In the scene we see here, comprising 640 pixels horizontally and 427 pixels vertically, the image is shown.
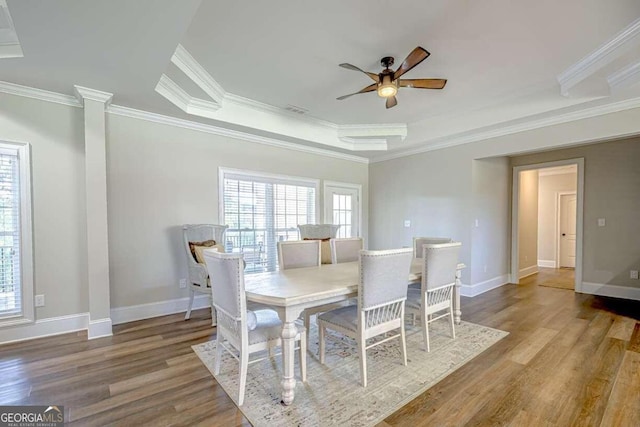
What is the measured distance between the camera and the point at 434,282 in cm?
269

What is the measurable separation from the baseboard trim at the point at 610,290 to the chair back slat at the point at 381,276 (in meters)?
4.34

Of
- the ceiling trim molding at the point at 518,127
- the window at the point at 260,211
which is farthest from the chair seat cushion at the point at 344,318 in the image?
the ceiling trim molding at the point at 518,127

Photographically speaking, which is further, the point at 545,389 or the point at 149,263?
the point at 149,263

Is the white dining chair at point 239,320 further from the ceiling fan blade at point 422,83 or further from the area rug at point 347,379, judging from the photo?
the ceiling fan blade at point 422,83

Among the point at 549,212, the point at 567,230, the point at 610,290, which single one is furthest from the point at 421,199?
the point at 567,230

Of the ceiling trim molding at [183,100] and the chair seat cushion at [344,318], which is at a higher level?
the ceiling trim molding at [183,100]

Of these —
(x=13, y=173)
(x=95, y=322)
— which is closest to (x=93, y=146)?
(x=13, y=173)

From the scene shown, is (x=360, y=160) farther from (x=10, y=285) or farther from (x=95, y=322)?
(x=10, y=285)

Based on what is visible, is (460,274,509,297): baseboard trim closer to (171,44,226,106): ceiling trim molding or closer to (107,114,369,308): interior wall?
(107,114,369,308): interior wall

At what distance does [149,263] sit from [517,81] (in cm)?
476

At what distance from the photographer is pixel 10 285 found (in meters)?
2.94

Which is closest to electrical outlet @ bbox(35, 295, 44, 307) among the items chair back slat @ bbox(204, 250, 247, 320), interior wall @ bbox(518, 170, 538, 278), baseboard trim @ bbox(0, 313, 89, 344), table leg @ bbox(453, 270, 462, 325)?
baseboard trim @ bbox(0, 313, 89, 344)

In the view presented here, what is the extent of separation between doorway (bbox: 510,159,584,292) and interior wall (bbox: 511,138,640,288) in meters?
0.11

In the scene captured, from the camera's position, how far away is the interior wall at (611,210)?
4.42m
